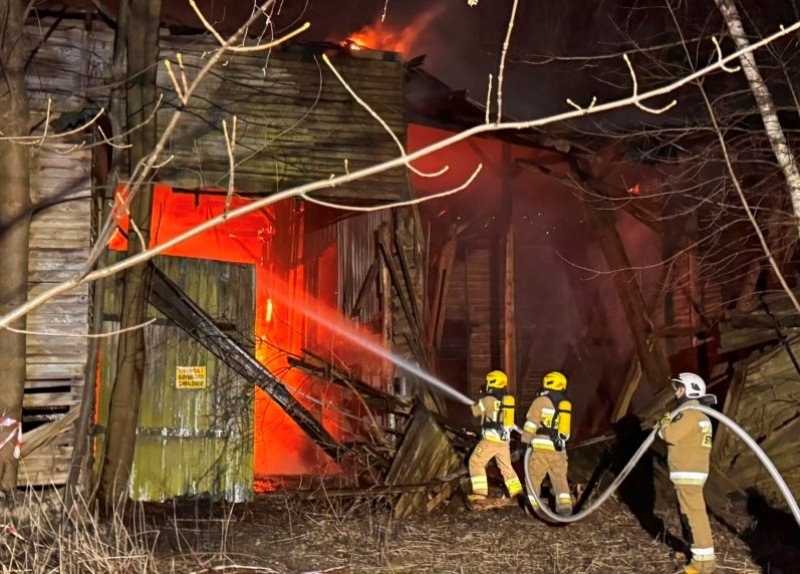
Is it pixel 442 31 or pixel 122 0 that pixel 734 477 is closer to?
pixel 122 0

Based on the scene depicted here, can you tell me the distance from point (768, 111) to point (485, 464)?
4894 millimetres

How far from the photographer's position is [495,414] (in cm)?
976

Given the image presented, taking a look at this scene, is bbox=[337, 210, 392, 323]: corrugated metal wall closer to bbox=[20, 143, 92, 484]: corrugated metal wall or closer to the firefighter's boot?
the firefighter's boot

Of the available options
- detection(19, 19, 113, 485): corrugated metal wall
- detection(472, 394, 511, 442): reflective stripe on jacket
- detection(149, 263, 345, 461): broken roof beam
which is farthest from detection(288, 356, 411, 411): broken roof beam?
detection(19, 19, 113, 485): corrugated metal wall

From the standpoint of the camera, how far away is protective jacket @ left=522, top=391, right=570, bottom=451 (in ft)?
31.2

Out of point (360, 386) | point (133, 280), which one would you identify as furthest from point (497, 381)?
point (133, 280)

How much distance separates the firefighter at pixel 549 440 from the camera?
947 cm

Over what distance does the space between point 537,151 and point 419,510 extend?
713 centimetres

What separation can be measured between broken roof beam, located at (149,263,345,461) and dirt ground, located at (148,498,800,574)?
881 mm

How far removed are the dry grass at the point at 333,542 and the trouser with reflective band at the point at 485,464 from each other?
0.26 m

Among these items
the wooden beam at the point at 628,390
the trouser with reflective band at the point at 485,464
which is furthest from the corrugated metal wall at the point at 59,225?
the wooden beam at the point at 628,390

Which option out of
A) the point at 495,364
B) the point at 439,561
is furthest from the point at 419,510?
the point at 495,364

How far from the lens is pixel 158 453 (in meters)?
9.55

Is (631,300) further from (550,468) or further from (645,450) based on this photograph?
(645,450)
